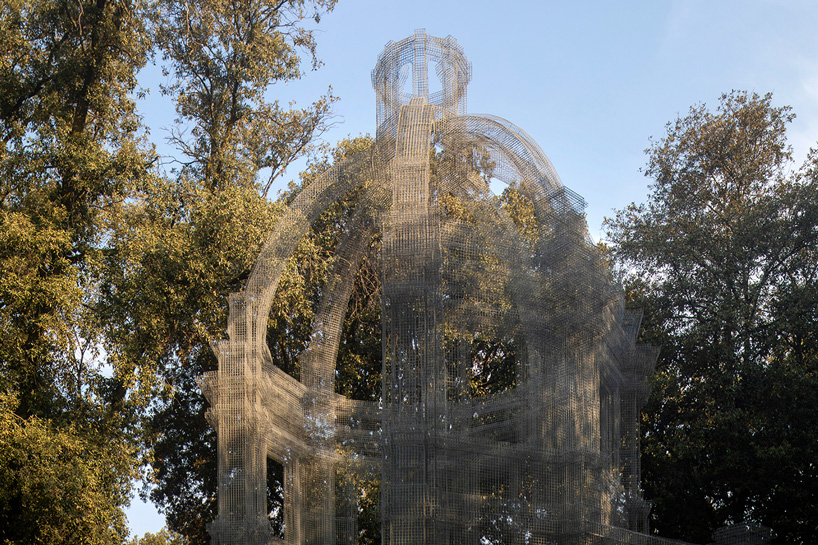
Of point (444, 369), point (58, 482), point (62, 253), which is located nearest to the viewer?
point (444, 369)

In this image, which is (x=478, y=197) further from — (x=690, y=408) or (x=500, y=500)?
(x=690, y=408)

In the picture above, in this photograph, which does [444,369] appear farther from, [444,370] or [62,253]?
[62,253]

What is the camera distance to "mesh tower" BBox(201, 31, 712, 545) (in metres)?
10.2

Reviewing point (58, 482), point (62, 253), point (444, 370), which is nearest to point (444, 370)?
point (444, 370)

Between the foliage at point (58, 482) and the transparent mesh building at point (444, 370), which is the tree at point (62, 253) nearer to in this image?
the foliage at point (58, 482)

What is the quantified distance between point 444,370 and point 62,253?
10.0 meters

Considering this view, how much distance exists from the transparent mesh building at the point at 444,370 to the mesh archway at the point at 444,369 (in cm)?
3

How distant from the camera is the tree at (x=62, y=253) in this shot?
48.2ft

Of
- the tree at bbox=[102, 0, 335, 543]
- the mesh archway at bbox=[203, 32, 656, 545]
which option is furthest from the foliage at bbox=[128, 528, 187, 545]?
the mesh archway at bbox=[203, 32, 656, 545]

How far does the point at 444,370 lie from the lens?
33.1ft

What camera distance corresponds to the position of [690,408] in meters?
18.5

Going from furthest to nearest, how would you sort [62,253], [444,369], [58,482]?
[62,253] < [58,482] < [444,369]

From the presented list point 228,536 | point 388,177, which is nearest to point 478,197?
point 388,177

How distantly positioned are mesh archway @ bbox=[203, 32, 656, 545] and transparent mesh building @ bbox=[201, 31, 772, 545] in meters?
0.03
